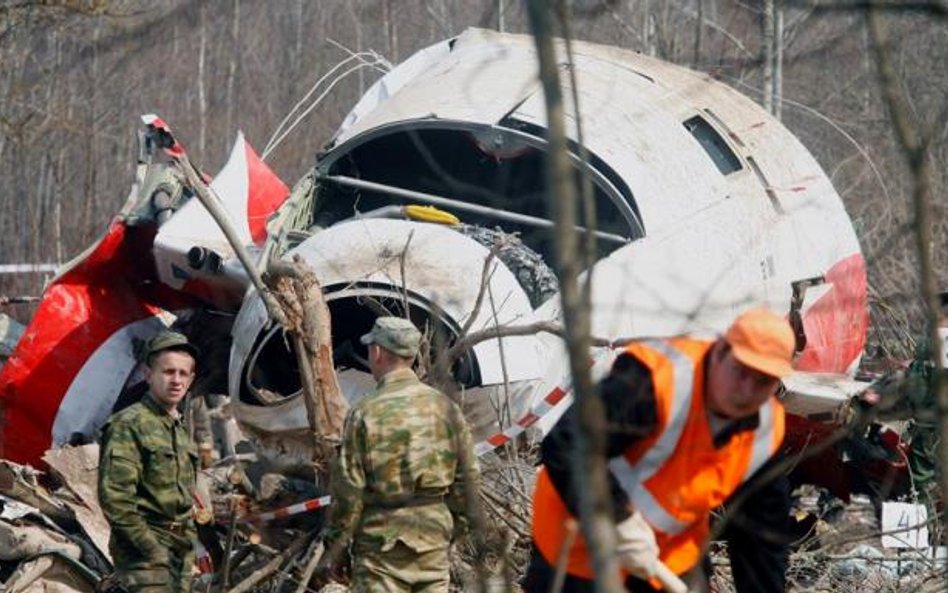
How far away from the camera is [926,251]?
291 centimetres

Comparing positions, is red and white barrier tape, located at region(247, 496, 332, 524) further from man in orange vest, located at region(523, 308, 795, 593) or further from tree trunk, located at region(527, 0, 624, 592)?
tree trunk, located at region(527, 0, 624, 592)

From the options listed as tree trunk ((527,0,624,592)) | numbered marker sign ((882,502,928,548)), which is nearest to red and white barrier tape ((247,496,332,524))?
numbered marker sign ((882,502,928,548))

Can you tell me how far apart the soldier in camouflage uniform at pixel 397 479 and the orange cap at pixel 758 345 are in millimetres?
1856

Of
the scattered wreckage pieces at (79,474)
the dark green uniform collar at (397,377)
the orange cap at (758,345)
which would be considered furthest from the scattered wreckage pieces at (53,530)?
the orange cap at (758,345)

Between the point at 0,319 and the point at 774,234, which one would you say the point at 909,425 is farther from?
the point at 0,319

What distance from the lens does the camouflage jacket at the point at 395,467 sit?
648cm

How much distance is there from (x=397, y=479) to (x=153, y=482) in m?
1.22

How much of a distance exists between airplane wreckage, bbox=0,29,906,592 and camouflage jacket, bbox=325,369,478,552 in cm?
195

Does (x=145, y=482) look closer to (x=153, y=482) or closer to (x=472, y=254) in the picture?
(x=153, y=482)

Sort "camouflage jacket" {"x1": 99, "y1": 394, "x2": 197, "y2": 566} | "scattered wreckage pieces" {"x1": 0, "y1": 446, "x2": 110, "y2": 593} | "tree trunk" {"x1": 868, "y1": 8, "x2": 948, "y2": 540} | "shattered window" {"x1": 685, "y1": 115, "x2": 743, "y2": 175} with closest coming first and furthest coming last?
"tree trunk" {"x1": 868, "y1": 8, "x2": 948, "y2": 540}, "camouflage jacket" {"x1": 99, "y1": 394, "x2": 197, "y2": 566}, "scattered wreckage pieces" {"x1": 0, "y1": 446, "x2": 110, "y2": 593}, "shattered window" {"x1": 685, "y1": 115, "x2": 743, "y2": 175}

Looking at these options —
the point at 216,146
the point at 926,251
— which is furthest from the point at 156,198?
the point at 216,146

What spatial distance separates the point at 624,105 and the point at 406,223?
1941 mm

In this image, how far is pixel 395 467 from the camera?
21.3 ft

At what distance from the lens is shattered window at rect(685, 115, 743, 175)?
1088 centimetres
